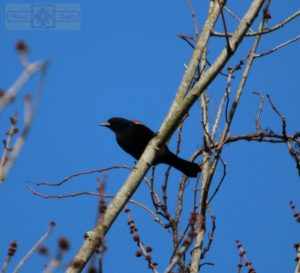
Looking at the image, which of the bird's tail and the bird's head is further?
the bird's head

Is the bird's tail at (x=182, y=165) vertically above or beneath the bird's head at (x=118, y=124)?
beneath

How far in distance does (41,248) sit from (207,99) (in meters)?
2.86

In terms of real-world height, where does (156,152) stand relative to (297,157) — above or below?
below

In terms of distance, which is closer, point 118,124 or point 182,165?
point 182,165

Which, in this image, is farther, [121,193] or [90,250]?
[121,193]

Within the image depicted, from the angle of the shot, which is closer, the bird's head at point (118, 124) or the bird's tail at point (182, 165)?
the bird's tail at point (182, 165)

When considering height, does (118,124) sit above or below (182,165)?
above

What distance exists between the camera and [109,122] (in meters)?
7.07

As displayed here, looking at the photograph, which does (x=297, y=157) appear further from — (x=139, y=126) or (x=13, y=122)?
(x=139, y=126)

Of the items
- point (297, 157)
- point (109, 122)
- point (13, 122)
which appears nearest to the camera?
point (13, 122)

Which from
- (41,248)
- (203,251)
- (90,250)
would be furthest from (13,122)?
(203,251)

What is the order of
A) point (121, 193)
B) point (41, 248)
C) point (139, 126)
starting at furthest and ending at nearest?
point (139, 126) < point (121, 193) < point (41, 248)

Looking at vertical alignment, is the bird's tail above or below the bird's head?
below

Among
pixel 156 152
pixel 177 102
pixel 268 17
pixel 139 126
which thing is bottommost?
pixel 156 152
